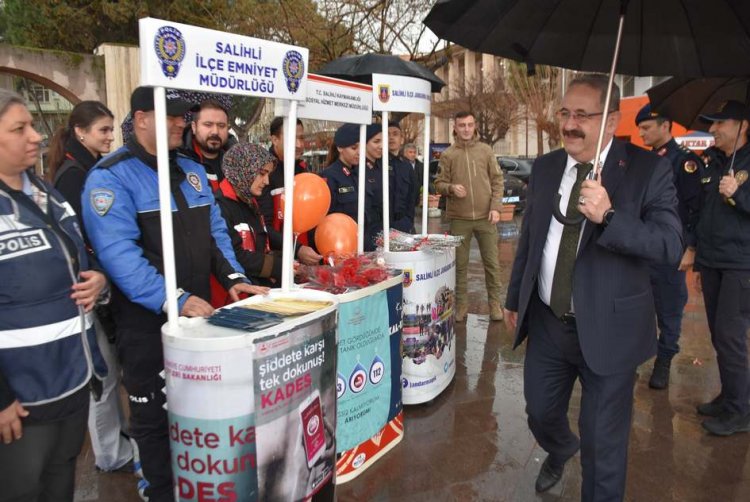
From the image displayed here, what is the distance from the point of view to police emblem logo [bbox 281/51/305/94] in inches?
95.4

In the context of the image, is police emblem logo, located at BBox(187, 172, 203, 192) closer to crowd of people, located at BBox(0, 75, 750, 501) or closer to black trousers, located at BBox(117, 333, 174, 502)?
crowd of people, located at BBox(0, 75, 750, 501)

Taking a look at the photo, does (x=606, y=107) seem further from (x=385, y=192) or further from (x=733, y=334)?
(x=733, y=334)

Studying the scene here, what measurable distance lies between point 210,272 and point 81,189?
3.31 ft

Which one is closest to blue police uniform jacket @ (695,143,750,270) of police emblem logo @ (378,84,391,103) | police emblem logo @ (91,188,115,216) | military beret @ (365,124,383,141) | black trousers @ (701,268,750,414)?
black trousers @ (701,268,750,414)

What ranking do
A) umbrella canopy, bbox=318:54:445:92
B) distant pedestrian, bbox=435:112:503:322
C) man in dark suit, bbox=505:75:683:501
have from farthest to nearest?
1. distant pedestrian, bbox=435:112:503:322
2. umbrella canopy, bbox=318:54:445:92
3. man in dark suit, bbox=505:75:683:501

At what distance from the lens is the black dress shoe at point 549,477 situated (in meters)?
3.12

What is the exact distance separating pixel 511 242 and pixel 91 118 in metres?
9.57

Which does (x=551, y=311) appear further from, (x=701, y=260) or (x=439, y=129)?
(x=439, y=129)

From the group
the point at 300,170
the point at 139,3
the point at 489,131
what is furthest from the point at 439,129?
the point at 300,170

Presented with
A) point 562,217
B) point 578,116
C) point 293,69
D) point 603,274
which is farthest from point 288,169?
point 603,274

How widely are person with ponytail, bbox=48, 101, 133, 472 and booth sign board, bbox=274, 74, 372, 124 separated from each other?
1338mm

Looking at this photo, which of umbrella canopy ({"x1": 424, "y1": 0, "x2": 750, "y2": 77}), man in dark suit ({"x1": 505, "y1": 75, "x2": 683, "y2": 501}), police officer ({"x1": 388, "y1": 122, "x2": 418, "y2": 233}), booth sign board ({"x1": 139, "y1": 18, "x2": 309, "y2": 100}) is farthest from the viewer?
police officer ({"x1": 388, "y1": 122, "x2": 418, "y2": 233})

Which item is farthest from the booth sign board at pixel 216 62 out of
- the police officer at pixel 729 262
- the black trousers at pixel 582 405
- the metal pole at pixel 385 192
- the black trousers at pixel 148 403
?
the police officer at pixel 729 262

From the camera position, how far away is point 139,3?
19016mm
